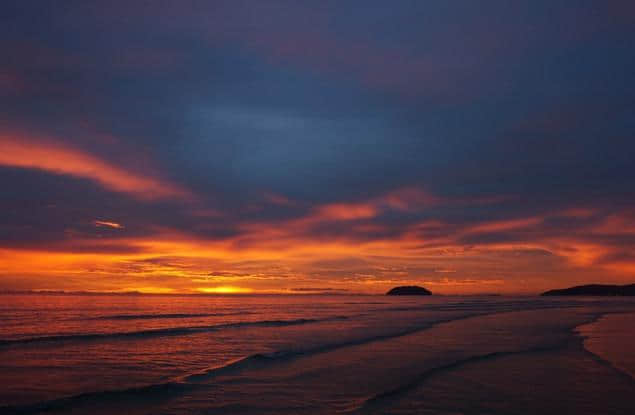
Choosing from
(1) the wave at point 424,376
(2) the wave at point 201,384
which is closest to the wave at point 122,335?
(2) the wave at point 201,384

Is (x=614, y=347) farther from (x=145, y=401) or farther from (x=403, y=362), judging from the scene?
(x=145, y=401)

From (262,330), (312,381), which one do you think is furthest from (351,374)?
(262,330)

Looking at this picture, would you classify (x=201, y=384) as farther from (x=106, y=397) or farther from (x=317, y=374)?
(x=317, y=374)

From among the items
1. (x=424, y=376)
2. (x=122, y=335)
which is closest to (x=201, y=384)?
(x=424, y=376)

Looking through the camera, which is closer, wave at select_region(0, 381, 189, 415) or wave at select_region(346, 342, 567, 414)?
wave at select_region(0, 381, 189, 415)

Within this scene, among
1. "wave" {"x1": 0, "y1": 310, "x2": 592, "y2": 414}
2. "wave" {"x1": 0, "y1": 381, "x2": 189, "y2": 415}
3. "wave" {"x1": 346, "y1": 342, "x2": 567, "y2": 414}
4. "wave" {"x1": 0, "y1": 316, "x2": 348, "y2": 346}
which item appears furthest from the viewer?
"wave" {"x1": 0, "y1": 316, "x2": 348, "y2": 346}

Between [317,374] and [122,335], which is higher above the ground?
[122,335]

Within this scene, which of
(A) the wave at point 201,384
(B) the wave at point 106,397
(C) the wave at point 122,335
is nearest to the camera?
(B) the wave at point 106,397

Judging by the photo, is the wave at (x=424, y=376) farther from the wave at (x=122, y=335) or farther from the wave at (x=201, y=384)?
the wave at (x=122, y=335)

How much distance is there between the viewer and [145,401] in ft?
43.4

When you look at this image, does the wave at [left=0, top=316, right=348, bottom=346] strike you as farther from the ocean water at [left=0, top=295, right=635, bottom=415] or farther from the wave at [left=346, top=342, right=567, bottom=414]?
the wave at [left=346, top=342, right=567, bottom=414]

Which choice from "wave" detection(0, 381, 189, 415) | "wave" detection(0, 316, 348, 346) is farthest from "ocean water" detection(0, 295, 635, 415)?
"wave" detection(0, 316, 348, 346)

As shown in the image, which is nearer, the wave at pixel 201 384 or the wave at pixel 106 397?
the wave at pixel 106 397

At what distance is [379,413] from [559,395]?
18.0ft
